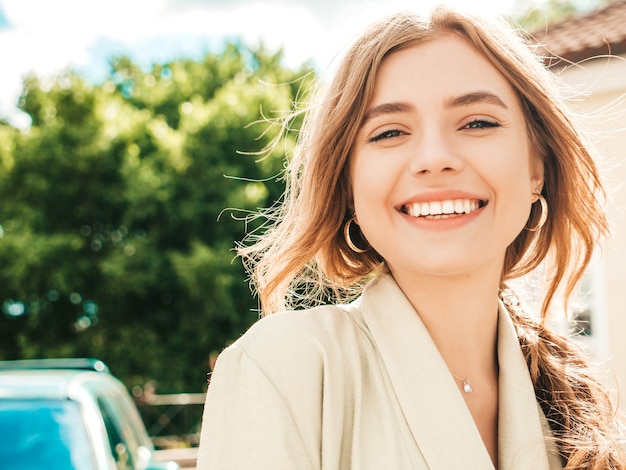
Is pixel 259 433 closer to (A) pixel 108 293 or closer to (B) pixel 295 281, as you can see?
(B) pixel 295 281

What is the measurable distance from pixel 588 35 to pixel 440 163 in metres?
6.38

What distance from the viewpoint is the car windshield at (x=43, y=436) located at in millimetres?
3861

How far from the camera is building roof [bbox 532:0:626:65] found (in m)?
6.84

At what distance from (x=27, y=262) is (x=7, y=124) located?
15.9 ft

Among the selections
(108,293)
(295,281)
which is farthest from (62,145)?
(295,281)

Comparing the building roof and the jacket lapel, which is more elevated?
the building roof

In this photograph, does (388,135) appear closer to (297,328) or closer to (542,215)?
(297,328)

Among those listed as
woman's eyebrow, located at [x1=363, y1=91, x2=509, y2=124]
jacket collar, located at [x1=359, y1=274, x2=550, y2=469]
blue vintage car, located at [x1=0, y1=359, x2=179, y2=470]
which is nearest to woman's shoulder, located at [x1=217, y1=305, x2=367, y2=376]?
jacket collar, located at [x1=359, y1=274, x2=550, y2=469]

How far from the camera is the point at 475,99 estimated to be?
1.70 metres

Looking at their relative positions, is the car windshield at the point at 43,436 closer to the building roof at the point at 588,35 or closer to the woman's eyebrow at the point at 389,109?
the woman's eyebrow at the point at 389,109

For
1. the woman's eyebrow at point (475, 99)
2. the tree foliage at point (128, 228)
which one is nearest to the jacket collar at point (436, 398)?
the woman's eyebrow at point (475, 99)

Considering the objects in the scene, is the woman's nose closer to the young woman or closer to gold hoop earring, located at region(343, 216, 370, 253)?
the young woman

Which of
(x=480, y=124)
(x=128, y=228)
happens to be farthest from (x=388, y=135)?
(x=128, y=228)

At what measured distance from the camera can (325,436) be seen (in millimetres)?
1495
